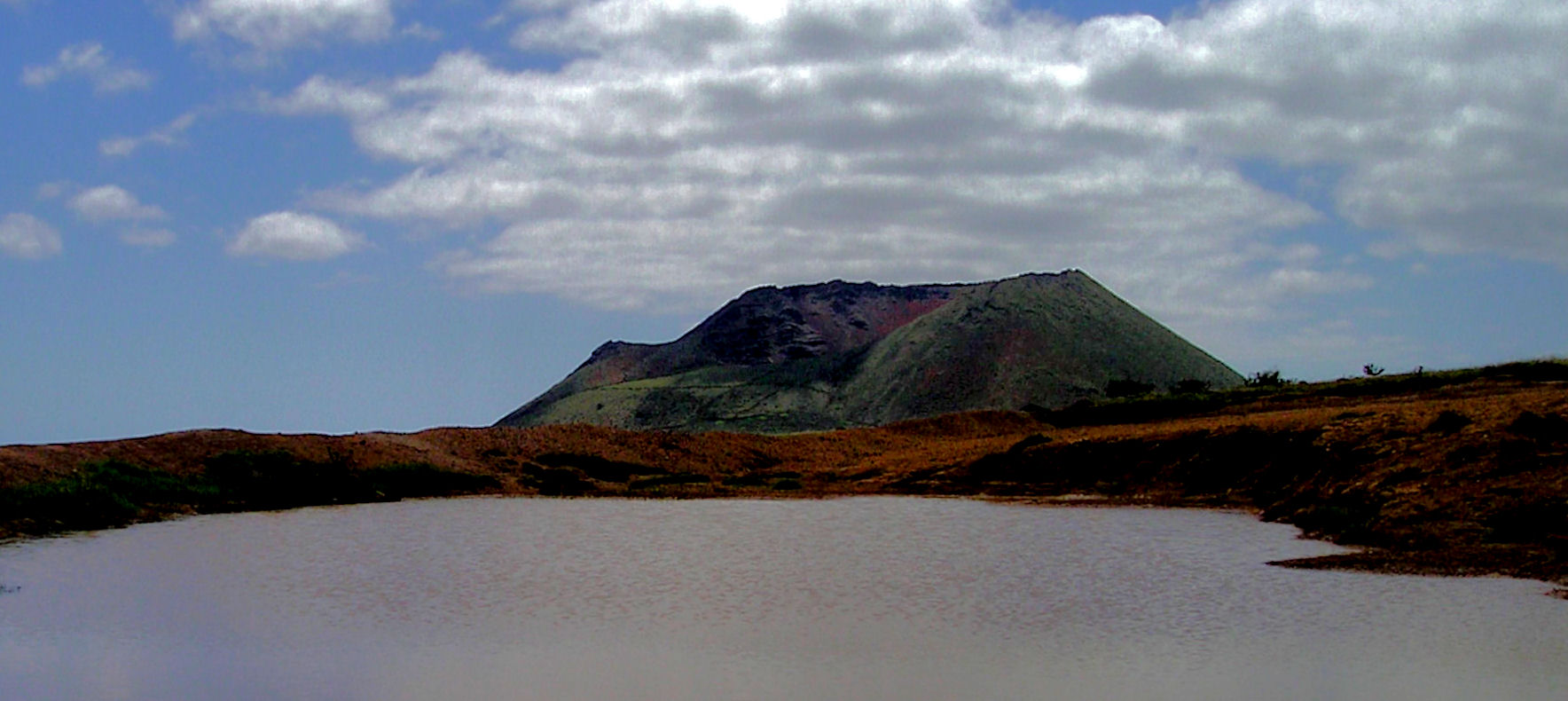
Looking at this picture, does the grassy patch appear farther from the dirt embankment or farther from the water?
the water

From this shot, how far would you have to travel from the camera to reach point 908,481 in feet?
115

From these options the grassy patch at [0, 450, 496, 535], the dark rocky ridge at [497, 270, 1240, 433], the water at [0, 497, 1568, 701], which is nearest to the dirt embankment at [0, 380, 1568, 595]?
the grassy patch at [0, 450, 496, 535]

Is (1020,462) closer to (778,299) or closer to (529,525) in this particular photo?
(529,525)

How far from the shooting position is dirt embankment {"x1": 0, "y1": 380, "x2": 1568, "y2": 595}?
63.1 ft

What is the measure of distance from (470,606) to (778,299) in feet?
346

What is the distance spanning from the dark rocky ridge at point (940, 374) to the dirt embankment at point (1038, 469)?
1143 inches

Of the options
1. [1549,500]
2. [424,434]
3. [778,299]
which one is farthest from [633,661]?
[778,299]

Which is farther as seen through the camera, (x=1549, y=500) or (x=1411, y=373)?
(x=1411, y=373)

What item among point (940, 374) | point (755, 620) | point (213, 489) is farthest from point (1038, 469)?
point (940, 374)

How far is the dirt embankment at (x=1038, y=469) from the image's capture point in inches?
757

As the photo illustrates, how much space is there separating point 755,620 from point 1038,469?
22.3m

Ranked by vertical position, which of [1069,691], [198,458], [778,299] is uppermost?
[778,299]

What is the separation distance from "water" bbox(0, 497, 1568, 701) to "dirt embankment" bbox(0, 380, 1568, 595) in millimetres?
2085

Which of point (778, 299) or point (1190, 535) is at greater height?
point (778, 299)
